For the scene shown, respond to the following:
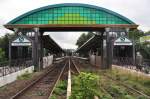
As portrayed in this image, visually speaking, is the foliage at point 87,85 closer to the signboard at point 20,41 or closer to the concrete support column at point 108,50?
the signboard at point 20,41

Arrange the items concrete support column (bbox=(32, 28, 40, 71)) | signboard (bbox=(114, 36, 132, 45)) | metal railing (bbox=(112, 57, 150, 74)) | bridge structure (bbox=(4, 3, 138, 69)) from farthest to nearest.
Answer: bridge structure (bbox=(4, 3, 138, 69)) < concrete support column (bbox=(32, 28, 40, 71)) < signboard (bbox=(114, 36, 132, 45)) < metal railing (bbox=(112, 57, 150, 74))

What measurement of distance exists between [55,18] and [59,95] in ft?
111

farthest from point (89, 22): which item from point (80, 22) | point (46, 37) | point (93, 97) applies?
point (93, 97)

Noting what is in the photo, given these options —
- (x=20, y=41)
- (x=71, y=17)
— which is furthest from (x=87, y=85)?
(x=71, y=17)

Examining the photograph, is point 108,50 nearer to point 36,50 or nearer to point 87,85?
point 36,50

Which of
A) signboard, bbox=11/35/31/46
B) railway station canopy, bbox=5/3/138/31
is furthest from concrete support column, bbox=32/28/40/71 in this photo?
signboard, bbox=11/35/31/46

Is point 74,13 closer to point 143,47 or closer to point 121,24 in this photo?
point 121,24

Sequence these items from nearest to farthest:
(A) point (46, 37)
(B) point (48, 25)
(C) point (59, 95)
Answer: (C) point (59, 95), (B) point (48, 25), (A) point (46, 37)

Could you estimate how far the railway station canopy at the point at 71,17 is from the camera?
52719 mm

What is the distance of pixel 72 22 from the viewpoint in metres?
53.0

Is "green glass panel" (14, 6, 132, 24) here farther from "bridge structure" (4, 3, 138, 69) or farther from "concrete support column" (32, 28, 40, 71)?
"concrete support column" (32, 28, 40, 71)

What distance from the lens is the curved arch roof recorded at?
175 ft

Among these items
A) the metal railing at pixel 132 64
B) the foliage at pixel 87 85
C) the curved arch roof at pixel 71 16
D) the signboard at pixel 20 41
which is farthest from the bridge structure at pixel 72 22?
the foliage at pixel 87 85

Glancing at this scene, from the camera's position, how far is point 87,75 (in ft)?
40.6
